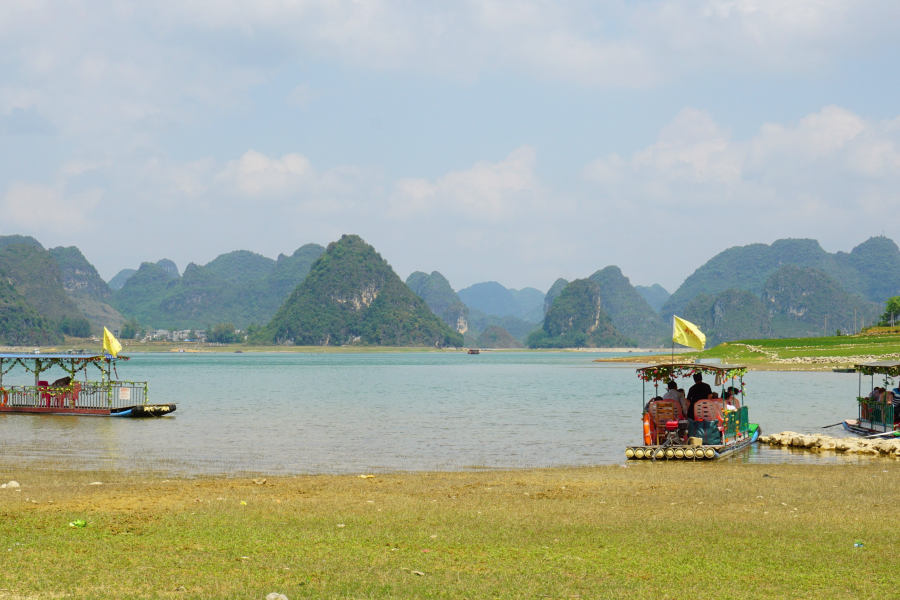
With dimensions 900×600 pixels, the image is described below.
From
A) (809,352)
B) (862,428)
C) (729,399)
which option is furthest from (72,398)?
(809,352)

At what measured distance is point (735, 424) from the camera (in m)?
20.2

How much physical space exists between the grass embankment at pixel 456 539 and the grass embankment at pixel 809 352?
174 ft

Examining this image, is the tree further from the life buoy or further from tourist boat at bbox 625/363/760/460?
the life buoy

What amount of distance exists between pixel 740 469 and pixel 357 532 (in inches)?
407

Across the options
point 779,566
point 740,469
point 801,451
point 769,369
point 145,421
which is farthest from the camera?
point 769,369

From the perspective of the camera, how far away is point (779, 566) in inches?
298

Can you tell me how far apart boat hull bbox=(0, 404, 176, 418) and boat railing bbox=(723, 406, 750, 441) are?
2271 centimetres

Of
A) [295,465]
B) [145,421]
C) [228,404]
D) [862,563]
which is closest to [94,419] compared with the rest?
[145,421]

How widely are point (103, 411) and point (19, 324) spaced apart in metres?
174

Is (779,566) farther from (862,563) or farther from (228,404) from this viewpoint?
(228,404)

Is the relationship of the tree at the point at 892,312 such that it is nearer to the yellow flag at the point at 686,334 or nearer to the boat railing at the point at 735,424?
the boat railing at the point at 735,424

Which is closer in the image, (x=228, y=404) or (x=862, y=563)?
(x=862, y=563)

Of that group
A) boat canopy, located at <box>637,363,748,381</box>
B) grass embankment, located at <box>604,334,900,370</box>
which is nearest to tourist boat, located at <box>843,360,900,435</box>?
boat canopy, located at <box>637,363,748,381</box>

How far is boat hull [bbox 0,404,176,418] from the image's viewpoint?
102 ft
